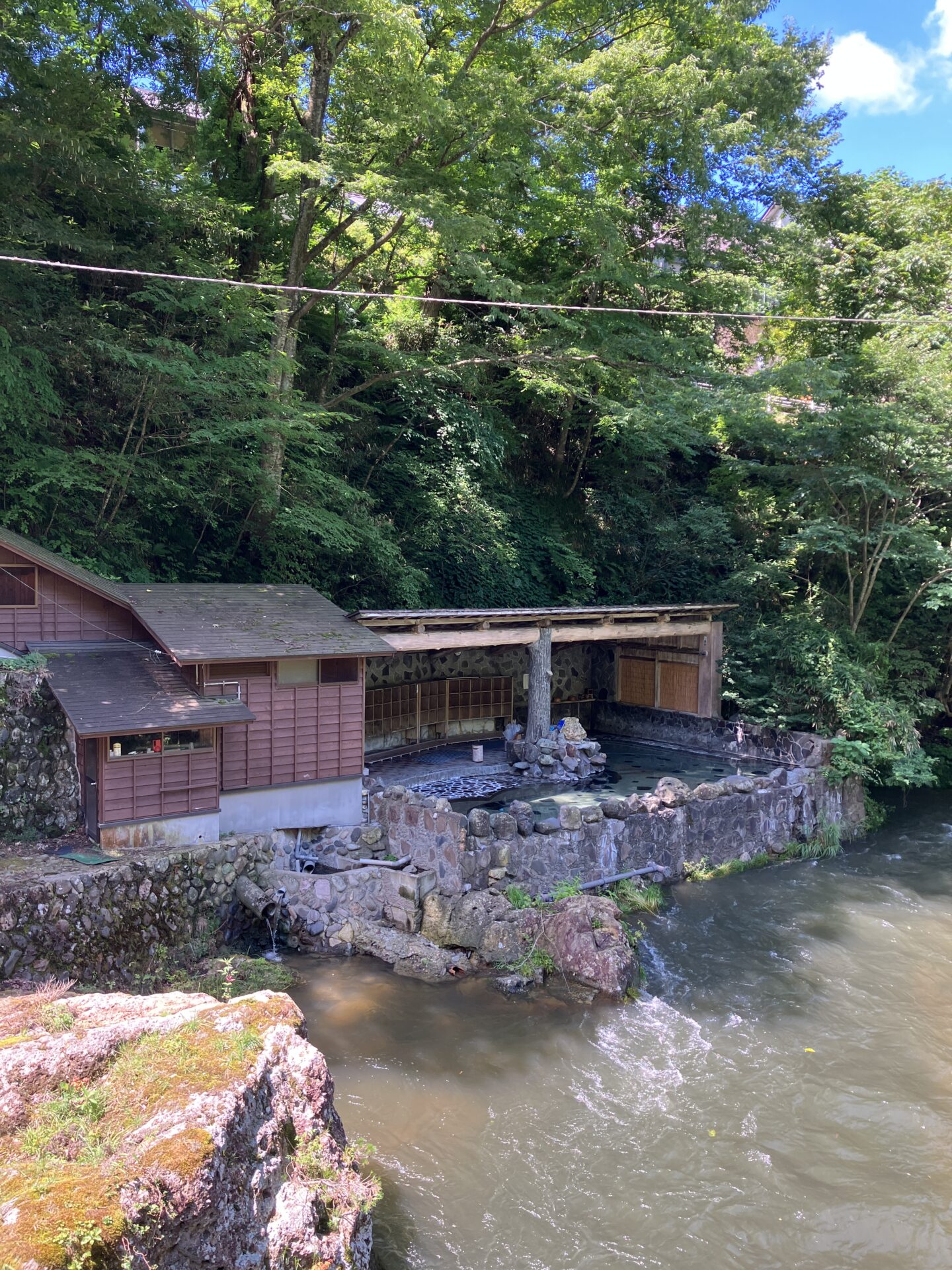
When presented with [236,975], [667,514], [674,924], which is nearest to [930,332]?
[667,514]

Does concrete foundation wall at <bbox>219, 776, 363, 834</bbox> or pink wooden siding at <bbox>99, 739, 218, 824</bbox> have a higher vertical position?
pink wooden siding at <bbox>99, 739, 218, 824</bbox>

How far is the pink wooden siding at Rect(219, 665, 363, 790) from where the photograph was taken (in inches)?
498

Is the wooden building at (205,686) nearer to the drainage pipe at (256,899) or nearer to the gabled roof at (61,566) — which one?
the gabled roof at (61,566)

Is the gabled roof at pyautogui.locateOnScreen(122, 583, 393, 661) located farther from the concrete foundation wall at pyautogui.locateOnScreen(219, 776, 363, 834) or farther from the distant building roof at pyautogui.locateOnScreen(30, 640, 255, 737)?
the concrete foundation wall at pyautogui.locateOnScreen(219, 776, 363, 834)

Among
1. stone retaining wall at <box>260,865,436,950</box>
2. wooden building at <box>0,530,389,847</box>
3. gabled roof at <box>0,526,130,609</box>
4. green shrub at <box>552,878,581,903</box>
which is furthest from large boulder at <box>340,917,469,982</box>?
gabled roof at <box>0,526,130,609</box>

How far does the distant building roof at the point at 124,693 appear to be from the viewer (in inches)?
425

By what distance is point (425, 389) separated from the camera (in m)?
20.7

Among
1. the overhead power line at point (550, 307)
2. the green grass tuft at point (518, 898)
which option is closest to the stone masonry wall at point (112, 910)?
the green grass tuft at point (518, 898)

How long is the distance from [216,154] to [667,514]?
14.9 metres

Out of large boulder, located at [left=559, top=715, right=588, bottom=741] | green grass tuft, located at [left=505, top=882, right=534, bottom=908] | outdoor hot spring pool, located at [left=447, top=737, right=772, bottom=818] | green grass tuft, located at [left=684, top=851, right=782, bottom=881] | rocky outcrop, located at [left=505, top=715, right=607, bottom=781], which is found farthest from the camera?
large boulder, located at [left=559, top=715, right=588, bottom=741]

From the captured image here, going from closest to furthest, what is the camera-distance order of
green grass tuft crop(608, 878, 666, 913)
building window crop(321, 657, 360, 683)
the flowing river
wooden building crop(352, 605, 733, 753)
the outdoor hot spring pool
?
the flowing river → green grass tuft crop(608, 878, 666, 913) → building window crop(321, 657, 360, 683) → the outdoor hot spring pool → wooden building crop(352, 605, 733, 753)

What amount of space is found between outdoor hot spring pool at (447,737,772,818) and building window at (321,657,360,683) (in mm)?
3340

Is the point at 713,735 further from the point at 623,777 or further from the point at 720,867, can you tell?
the point at 720,867

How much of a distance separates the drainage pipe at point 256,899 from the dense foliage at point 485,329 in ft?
21.7
